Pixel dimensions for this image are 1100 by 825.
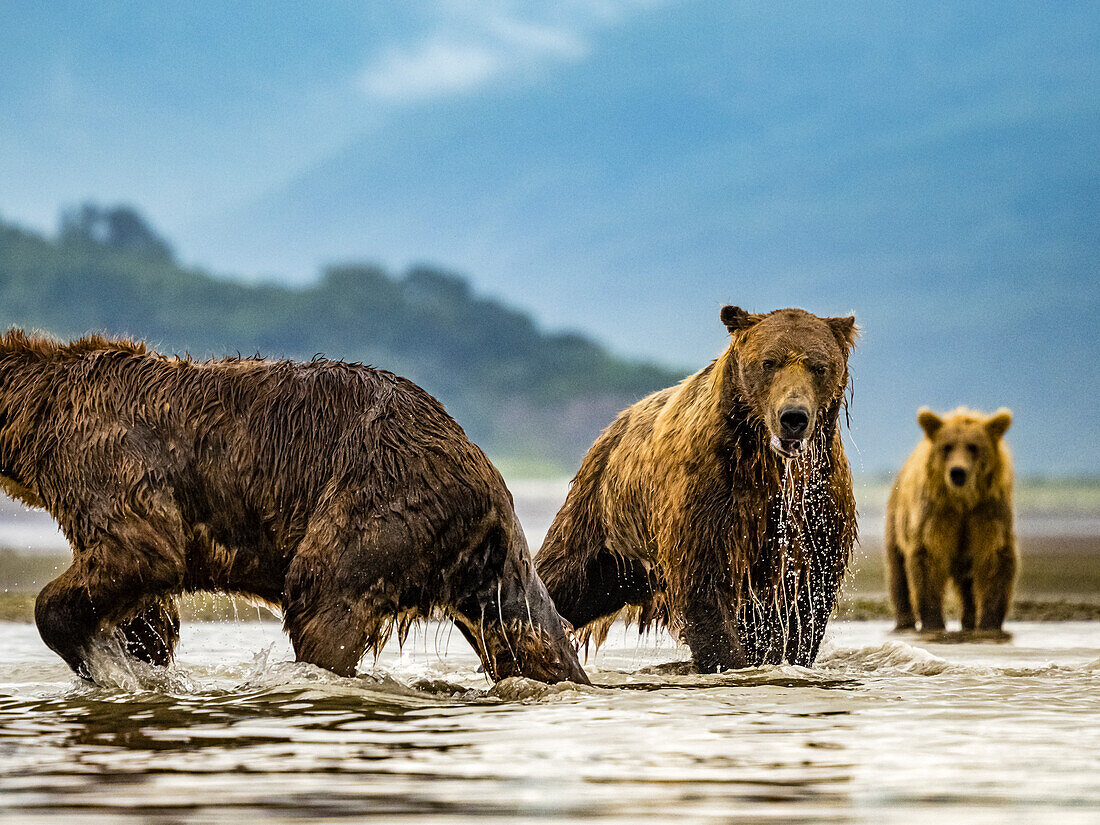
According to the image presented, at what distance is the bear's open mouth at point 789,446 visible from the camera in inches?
283

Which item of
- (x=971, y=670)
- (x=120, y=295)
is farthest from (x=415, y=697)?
(x=120, y=295)

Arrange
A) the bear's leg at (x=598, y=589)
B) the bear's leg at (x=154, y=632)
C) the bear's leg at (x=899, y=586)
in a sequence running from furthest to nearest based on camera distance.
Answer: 1. the bear's leg at (x=899, y=586)
2. the bear's leg at (x=598, y=589)
3. the bear's leg at (x=154, y=632)

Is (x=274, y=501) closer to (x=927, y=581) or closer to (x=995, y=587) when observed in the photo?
(x=927, y=581)

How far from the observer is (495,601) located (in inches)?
254

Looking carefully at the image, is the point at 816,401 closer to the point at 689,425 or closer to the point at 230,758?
the point at 689,425

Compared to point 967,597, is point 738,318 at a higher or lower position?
higher

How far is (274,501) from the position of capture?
6238mm

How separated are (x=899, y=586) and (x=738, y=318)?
6.53m

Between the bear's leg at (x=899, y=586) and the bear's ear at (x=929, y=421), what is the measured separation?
108 cm

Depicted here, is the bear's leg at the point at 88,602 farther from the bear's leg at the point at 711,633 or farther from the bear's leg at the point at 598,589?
the bear's leg at the point at 598,589

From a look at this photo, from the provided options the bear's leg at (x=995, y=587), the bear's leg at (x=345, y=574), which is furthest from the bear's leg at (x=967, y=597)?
the bear's leg at (x=345, y=574)

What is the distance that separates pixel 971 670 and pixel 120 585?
423cm

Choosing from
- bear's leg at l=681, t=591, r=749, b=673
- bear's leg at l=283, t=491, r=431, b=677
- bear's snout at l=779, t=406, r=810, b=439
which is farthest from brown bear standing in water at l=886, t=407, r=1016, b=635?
bear's leg at l=283, t=491, r=431, b=677

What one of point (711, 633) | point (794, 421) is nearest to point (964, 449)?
point (711, 633)
